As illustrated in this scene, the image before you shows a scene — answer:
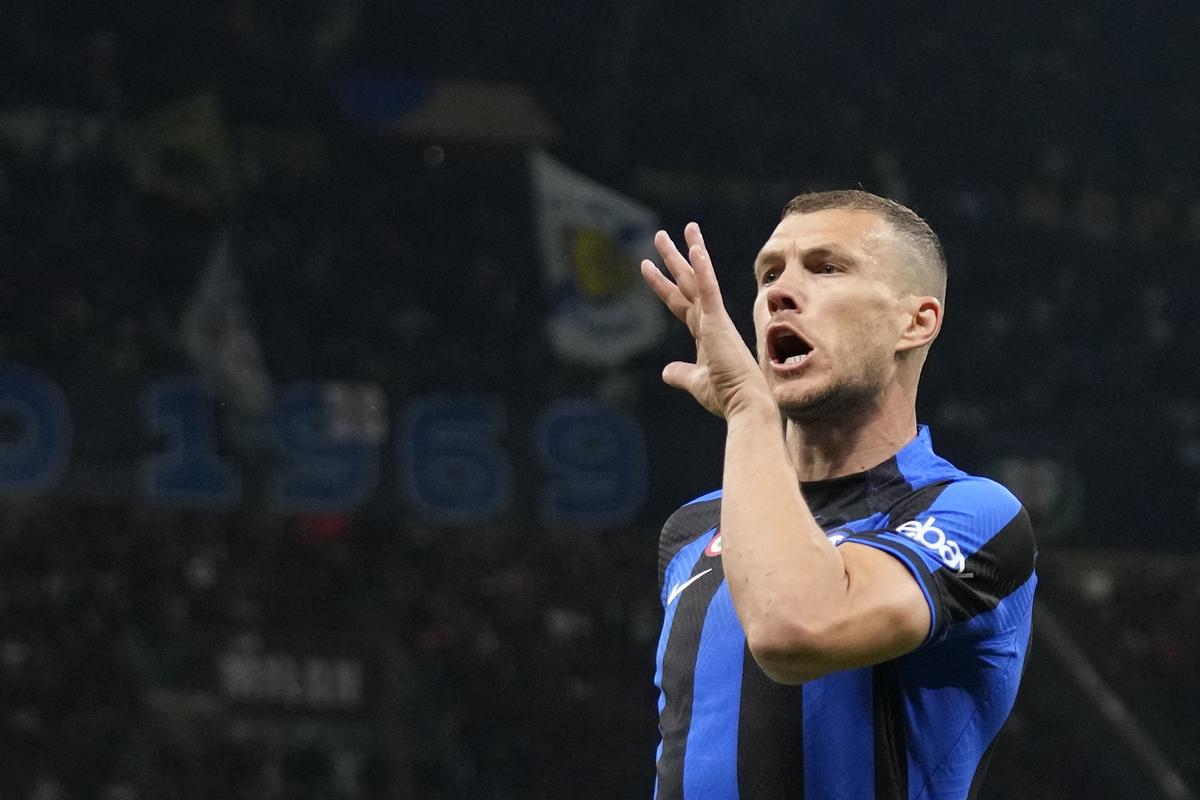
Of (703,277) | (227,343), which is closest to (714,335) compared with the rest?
(703,277)

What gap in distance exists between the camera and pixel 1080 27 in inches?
552

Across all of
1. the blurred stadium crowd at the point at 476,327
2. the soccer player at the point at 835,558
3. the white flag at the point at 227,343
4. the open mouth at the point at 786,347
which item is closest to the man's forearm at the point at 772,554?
the soccer player at the point at 835,558

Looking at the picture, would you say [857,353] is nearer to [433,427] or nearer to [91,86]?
[433,427]

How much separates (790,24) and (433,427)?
475 centimetres

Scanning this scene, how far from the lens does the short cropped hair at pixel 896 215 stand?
2293 mm

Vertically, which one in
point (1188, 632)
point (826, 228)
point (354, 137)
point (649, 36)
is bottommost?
point (1188, 632)

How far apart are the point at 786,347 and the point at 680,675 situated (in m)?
0.48

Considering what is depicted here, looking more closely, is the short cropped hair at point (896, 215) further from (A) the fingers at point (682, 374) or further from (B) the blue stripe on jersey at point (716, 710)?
(B) the blue stripe on jersey at point (716, 710)

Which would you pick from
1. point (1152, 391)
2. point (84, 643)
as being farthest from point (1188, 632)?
point (84, 643)

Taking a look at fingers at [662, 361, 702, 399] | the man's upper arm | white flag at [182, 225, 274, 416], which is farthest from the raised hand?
white flag at [182, 225, 274, 416]

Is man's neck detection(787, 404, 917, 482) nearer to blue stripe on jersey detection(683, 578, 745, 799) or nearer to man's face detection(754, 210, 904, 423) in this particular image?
man's face detection(754, 210, 904, 423)

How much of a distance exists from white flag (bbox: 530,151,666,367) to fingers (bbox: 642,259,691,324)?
34.7 feet

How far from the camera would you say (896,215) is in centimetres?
231

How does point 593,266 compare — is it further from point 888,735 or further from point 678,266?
point 888,735
